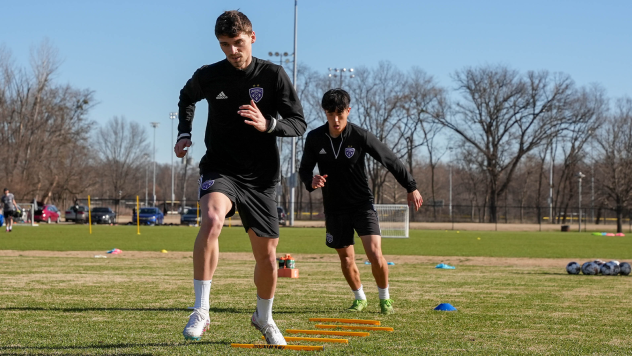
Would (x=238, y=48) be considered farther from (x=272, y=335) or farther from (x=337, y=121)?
(x=337, y=121)

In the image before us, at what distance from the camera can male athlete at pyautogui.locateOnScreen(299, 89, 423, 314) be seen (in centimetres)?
704

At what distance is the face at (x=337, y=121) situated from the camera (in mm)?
6926

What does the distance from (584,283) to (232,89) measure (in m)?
8.74

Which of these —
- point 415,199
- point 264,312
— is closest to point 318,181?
point 415,199

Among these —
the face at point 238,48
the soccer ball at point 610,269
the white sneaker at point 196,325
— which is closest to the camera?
the white sneaker at point 196,325

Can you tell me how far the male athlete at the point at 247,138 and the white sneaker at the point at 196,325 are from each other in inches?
9.8

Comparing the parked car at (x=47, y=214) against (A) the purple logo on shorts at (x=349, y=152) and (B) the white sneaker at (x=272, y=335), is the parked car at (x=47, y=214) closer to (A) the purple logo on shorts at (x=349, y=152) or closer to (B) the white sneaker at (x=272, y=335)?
(A) the purple logo on shorts at (x=349, y=152)

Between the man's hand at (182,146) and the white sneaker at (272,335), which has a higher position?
the man's hand at (182,146)

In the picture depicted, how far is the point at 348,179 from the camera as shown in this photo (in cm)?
716

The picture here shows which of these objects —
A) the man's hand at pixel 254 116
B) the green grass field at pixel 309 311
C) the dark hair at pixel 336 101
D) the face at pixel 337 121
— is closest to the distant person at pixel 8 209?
the green grass field at pixel 309 311

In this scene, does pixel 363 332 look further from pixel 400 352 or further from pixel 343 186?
pixel 343 186

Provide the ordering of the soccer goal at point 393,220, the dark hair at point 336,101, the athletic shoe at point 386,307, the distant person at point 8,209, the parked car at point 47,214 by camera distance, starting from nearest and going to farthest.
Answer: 1. the dark hair at point 336,101
2. the athletic shoe at point 386,307
3. the distant person at point 8,209
4. the soccer goal at point 393,220
5. the parked car at point 47,214

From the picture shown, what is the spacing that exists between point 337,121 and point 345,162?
0.44 meters

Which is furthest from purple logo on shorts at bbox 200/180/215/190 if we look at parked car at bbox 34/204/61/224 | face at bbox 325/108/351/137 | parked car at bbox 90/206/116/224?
parked car at bbox 90/206/116/224
